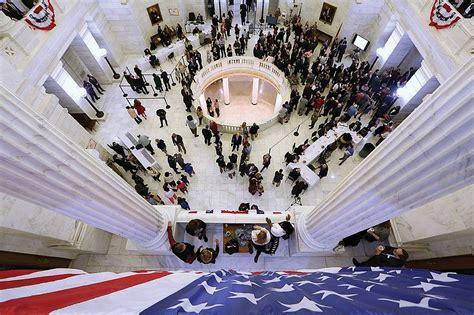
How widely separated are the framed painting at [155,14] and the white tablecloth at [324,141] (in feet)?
45.4

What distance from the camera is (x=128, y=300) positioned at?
337 cm

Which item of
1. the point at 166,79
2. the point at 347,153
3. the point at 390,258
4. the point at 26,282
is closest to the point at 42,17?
the point at 166,79

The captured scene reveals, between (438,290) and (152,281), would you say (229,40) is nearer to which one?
(152,281)

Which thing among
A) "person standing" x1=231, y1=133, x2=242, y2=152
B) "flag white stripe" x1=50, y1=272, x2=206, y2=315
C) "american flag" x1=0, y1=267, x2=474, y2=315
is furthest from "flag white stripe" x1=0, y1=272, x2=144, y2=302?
Result: "person standing" x1=231, y1=133, x2=242, y2=152

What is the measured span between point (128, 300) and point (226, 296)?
1347 millimetres

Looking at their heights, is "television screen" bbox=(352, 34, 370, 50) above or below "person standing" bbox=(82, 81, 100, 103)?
above

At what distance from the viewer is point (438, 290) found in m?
3.36

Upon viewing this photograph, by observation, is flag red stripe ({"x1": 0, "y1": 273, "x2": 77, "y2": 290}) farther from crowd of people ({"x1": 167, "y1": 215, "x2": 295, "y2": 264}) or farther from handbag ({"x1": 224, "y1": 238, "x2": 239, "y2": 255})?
handbag ({"x1": 224, "y1": 238, "x2": 239, "y2": 255})

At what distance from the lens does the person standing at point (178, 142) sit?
1158 cm

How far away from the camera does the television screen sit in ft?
49.4

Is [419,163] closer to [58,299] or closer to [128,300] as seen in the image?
[128,300]

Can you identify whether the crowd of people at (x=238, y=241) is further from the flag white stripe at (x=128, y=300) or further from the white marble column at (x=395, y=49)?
the white marble column at (x=395, y=49)

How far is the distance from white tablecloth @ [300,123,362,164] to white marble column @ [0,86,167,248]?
802 cm

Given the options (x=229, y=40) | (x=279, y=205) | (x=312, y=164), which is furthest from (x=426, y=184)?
(x=229, y=40)
